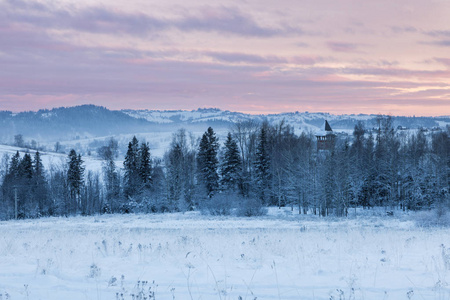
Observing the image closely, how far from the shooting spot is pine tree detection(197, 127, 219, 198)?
182 ft

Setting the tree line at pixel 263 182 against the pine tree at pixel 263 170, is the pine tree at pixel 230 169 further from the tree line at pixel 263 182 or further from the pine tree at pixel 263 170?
the pine tree at pixel 263 170

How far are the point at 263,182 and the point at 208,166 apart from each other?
8.11m

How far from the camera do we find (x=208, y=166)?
56125 mm

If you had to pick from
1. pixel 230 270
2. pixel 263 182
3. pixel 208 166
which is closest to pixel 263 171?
pixel 263 182

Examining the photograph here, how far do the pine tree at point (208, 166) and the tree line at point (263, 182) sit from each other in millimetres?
142

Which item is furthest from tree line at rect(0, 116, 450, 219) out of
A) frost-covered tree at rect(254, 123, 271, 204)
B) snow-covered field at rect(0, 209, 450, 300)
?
snow-covered field at rect(0, 209, 450, 300)

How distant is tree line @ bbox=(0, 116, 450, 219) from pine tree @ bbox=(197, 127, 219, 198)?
0.47 feet

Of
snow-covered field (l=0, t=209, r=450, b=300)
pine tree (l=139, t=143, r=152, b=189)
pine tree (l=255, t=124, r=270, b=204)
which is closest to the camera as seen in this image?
snow-covered field (l=0, t=209, r=450, b=300)

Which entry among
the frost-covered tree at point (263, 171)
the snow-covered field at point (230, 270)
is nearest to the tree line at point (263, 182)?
the frost-covered tree at point (263, 171)

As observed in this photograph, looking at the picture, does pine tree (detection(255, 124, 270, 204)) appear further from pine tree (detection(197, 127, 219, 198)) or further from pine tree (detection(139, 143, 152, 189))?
pine tree (detection(139, 143, 152, 189))

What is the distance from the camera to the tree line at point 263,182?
42.2 metres

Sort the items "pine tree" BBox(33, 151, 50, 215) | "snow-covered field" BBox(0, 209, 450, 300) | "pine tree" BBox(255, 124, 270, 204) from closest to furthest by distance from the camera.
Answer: "snow-covered field" BBox(0, 209, 450, 300), "pine tree" BBox(255, 124, 270, 204), "pine tree" BBox(33, 151, 50, 215)

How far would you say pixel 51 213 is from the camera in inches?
2254

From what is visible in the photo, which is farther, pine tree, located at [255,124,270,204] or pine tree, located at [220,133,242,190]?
pine tree, located at [220,133,242,190]
